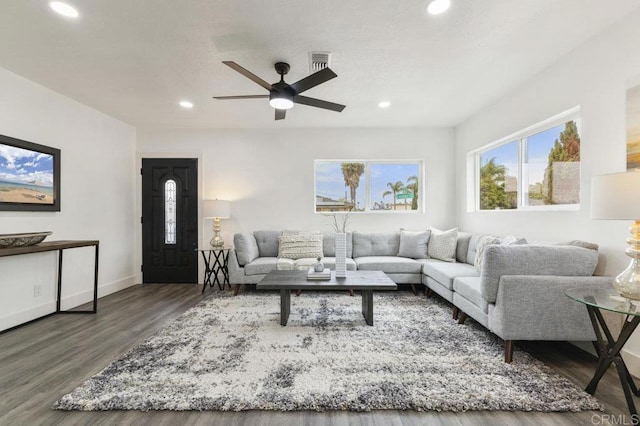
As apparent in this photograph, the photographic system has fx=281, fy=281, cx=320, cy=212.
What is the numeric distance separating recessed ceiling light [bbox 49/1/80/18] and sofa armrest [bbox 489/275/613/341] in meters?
3.61

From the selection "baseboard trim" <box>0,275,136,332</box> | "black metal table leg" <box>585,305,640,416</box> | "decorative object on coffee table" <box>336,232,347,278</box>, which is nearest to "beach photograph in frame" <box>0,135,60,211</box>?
"baseboard trim" <box>0,275,136,332</box>

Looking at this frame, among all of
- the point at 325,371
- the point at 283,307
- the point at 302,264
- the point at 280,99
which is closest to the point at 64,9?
the point at 280,99

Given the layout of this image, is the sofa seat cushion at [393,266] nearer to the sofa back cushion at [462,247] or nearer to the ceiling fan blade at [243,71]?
the sofa back cushion at [462,247]

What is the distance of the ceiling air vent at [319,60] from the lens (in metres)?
2.43

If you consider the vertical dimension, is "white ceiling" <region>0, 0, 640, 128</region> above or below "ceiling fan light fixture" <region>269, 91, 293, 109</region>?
above

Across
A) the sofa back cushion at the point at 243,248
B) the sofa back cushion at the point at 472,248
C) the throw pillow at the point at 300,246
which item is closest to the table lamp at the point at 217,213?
the sofa back cushion at the point at 243,248

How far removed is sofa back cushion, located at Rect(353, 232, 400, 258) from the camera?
4.48 metres

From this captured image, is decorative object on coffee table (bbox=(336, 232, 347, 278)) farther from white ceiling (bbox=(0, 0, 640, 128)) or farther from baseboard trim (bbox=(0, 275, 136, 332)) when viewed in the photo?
baseboard trim (bbox=(0, 275, 136, 332))

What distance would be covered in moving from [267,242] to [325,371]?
2.81 metres

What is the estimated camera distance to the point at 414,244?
4281mm

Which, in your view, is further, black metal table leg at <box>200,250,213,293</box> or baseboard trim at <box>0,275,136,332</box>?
black metal table leg at <box>200,250,213,293</box>

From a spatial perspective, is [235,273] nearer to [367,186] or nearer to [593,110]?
[367,186]

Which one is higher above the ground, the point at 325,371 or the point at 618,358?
the point at 618,358

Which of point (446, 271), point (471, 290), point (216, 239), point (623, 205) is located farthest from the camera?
point (216, 239)
